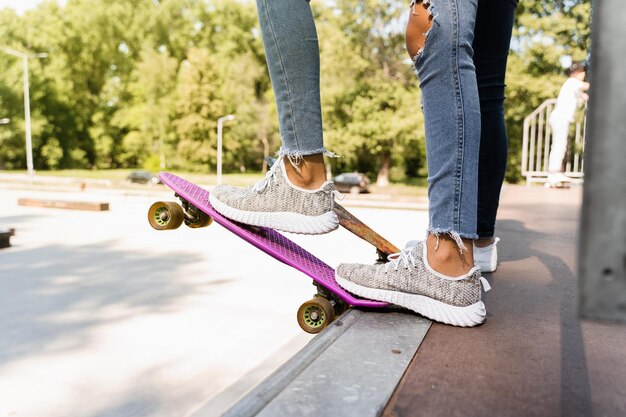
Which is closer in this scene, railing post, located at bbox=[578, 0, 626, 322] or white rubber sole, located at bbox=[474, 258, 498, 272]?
railing post, located at bbox=[578, 0, 626, 322]

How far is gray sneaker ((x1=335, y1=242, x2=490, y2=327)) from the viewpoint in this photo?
3.56 feet

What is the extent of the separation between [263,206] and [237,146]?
37.9 meters

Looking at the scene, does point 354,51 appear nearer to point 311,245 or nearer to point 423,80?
point 311,245

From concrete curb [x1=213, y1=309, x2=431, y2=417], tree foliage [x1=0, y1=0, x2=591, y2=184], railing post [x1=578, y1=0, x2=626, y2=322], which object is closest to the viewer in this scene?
railing post [x1=578, y1=0, x2=626, y2=322]

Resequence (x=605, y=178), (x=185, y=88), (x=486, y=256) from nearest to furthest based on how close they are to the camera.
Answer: (x=605, y=178)
(x=486, y=256)
(x=185, y=88)

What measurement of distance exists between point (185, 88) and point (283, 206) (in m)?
37.3

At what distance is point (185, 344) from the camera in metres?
4.84

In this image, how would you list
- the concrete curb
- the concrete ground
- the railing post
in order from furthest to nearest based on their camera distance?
the concrete ground
the concrete curb
the railing post

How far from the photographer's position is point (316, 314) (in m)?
1.34

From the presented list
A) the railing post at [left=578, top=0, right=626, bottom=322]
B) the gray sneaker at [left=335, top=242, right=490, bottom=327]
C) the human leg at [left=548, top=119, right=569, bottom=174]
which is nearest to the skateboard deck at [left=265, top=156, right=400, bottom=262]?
the gray sneaker at [left=335, top=242, right=490, bottom=327]

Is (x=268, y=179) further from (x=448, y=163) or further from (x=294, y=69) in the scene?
(x=448, y=163)

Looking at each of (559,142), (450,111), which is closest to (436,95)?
(450,111)

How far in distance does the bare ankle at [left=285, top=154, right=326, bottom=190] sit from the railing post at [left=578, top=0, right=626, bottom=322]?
2.92 ft

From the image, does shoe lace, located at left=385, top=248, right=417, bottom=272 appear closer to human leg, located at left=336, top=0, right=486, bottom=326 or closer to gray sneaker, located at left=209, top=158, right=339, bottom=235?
human leg, located at left=336, top=0, right=486, bottom=326
